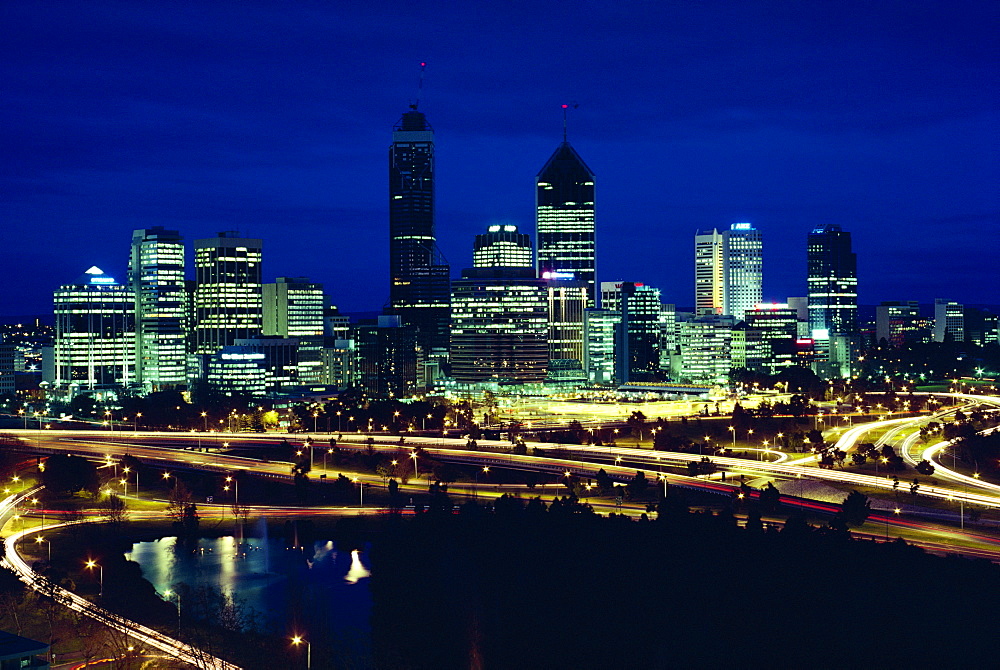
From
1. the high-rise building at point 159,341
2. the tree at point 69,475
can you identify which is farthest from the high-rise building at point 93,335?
the tree at point 69,475

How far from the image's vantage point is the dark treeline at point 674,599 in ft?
151

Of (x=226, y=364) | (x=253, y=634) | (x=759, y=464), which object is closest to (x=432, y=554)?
(x=253, y=634)

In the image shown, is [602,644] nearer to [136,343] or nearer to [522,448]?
[522,448]

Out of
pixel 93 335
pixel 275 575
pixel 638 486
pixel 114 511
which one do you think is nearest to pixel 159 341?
pixel 93 335

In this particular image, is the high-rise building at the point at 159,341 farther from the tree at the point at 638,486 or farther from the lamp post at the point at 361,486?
the tree at the point at 638,486

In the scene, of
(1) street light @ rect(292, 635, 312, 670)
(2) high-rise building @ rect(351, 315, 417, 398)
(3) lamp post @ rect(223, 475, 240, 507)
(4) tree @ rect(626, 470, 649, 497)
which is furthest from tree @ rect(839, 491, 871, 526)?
(2) high-rise building @ rect(351, 315, 417, 398)

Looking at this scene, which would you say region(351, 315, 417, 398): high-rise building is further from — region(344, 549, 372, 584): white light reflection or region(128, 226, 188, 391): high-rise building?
region(344, 549, 372, 584): white light reflection

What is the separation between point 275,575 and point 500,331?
121m

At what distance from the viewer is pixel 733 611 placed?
161 ft

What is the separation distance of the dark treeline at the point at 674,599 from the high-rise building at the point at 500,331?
382ft

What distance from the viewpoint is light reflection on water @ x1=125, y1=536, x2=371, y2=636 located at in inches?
2120

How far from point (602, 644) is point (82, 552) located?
3053 centimetres

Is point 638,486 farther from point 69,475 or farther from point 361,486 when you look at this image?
point 69,475

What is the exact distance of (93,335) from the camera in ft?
597
